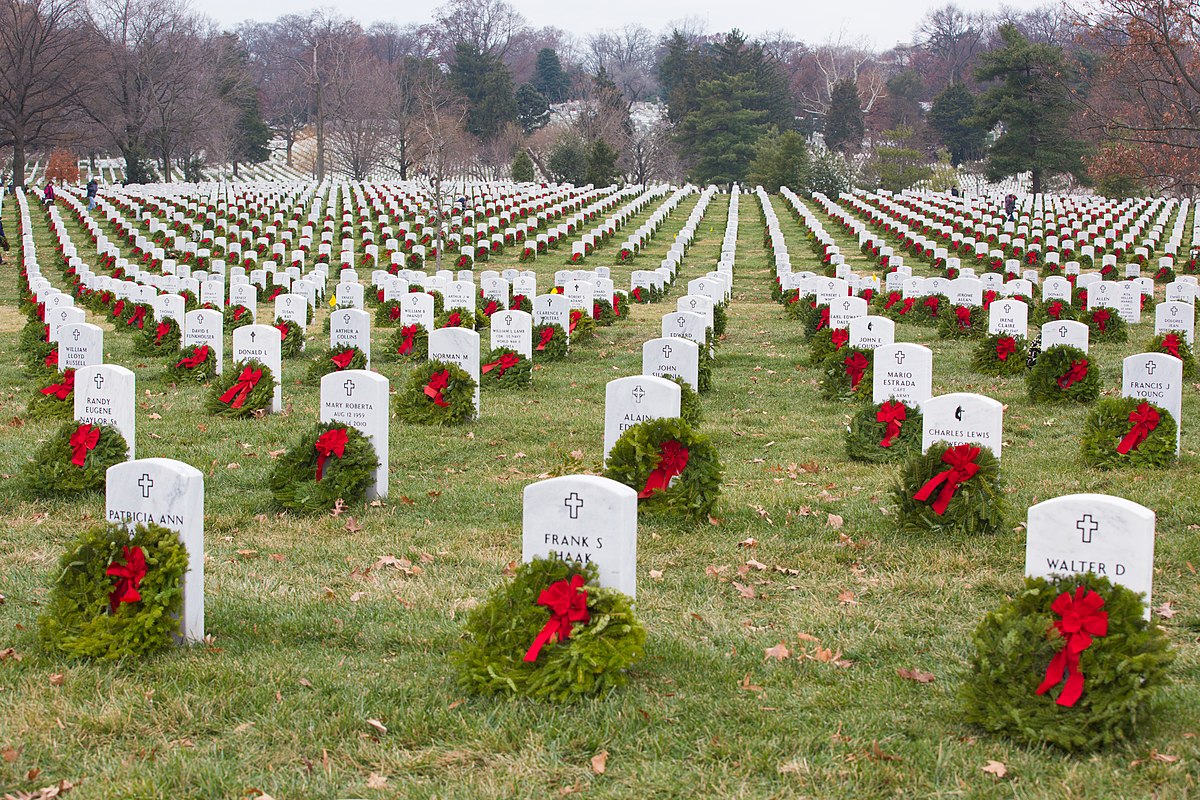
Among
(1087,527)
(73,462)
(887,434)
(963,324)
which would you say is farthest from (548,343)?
(1087,527)

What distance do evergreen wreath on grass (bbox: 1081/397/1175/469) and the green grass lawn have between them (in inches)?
9.4

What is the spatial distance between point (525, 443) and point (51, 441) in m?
3.99

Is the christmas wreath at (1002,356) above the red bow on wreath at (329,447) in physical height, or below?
above

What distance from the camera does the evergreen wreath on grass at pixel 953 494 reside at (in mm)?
7934

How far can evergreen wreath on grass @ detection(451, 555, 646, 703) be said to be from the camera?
5.36m

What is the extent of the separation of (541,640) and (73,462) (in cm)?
550

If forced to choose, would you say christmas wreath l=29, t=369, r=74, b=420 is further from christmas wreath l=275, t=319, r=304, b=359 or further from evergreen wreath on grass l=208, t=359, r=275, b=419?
→ christmas wreath l=275, t=319, r=304, b=359

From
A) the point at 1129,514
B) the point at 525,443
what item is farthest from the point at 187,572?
the point at 525,443

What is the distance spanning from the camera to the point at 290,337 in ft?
56.1

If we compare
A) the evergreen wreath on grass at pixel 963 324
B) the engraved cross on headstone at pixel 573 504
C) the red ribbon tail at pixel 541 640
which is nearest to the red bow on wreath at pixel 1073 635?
the red ribbon tail at pixel 541 640

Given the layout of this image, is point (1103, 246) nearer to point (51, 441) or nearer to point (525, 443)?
point (525, 443)

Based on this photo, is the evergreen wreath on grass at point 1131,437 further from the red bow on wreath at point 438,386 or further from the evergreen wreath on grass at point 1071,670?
the red bow on wreath at point 438,386

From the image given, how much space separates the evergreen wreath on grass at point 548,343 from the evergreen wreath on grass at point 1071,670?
12071 mm

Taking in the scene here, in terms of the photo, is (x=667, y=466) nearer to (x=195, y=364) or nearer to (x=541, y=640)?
(x=541, y=640)
